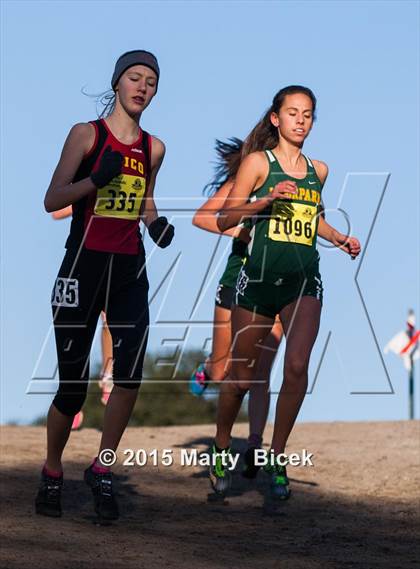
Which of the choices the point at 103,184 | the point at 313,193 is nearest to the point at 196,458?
the point at 313,193

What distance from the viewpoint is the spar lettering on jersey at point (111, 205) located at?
7152mm

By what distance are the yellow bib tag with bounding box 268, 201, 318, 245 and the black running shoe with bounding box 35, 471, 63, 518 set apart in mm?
1959

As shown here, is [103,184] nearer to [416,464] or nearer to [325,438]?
[416,464]

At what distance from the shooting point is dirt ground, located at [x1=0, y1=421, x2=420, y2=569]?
6.77m

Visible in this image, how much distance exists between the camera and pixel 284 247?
7.82 m

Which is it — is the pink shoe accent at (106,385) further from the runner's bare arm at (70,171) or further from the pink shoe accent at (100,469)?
the runner's bare arm at (70,171)

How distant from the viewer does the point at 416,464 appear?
11.1m

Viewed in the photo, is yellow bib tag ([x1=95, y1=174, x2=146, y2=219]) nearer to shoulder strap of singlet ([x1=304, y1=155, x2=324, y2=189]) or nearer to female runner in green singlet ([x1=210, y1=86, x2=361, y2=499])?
female runner in green singlet ([x1=210, y1=86, x2=361, y2=499])

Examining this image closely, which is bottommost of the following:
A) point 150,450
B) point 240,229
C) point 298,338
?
point 150,450

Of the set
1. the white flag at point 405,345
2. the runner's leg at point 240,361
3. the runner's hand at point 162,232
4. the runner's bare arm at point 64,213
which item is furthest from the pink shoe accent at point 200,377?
the white flag at point 405,345

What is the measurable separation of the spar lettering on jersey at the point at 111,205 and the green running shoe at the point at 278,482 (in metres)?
1.70

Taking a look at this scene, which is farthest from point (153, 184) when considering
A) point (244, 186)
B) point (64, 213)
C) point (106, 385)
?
point (106, 385)

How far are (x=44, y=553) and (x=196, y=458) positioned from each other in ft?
16.6

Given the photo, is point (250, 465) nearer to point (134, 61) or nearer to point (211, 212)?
point (211, 212)
